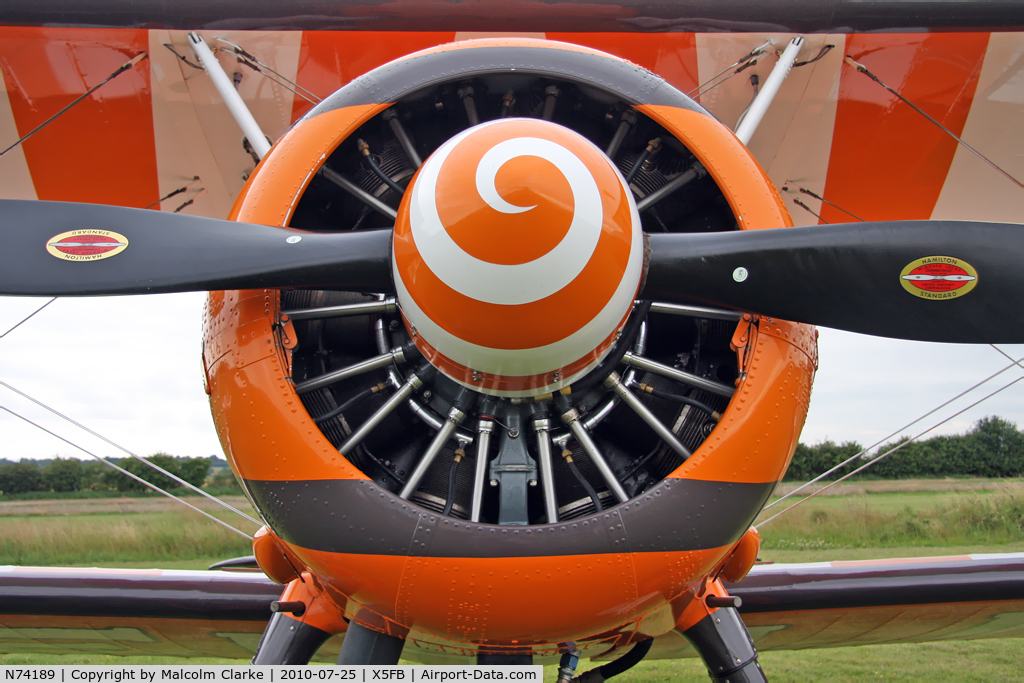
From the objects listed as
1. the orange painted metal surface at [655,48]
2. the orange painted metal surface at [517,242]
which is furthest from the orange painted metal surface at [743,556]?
the orange painted metal surface at [655,48]

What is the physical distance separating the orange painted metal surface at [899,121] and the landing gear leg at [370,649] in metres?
3.89

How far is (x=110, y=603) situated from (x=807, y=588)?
4112 mm

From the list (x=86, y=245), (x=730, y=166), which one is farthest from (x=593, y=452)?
(x=86, y=245)

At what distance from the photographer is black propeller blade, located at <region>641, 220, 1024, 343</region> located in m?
2.15

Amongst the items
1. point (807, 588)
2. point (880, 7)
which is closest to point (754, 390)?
point (880, 7)

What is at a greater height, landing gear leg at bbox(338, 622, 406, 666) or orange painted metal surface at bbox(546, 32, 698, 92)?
orange painted metal surface at bbox(546, 32, 698, 92)

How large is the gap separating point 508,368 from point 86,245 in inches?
55.1

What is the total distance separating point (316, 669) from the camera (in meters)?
2.46

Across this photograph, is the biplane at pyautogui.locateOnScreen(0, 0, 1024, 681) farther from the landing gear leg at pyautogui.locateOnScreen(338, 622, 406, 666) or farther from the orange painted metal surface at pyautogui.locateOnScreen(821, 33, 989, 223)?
the orange painted metal surface at pyautogui.locateOnScreen(821, 33, 989, 223)

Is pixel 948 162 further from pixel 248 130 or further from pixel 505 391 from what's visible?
pixel 248 130

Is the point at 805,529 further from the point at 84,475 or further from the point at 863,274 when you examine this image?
the point at 84,475

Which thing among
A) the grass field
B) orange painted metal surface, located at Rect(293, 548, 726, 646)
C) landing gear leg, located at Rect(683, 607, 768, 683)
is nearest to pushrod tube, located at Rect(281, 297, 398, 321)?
orange painted metal surface, located at Rect(293, 548, 726, 646)

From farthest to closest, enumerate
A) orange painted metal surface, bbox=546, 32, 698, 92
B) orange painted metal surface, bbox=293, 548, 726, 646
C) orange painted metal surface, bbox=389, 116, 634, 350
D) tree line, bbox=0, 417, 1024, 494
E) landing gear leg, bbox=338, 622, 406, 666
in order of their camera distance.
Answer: tree line, bbox=0, 417, 1024, 494 → orange painted metal surface, bbox=546, 32, 698, 92 → landing gear leg, bbox=338, 622, 406, 666 → orange painted metal surface, bbox=293, 548, 726, 646 → orange painted metal surface, bbox=389, 116, 634, 350

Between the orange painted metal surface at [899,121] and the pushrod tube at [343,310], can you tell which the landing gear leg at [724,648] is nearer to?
the pushrod tube at [343,310]
